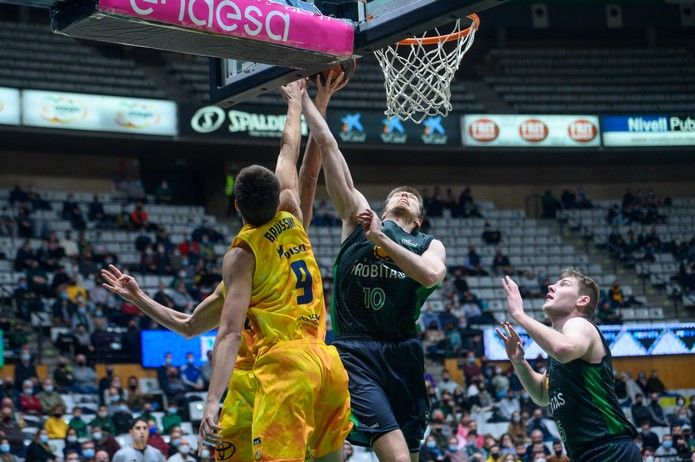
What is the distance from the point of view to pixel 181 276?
19703 mm

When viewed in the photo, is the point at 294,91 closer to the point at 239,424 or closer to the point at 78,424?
the point at 239,424

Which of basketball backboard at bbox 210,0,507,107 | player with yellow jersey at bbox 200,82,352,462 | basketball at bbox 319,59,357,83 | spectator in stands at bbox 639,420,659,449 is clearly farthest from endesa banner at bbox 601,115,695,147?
player with yellow jersey at bbox 200,82,352,462

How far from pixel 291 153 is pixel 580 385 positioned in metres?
2.03

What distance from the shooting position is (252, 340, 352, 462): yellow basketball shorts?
14.5ft

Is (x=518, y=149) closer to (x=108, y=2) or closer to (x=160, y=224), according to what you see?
(x=160, y=224)

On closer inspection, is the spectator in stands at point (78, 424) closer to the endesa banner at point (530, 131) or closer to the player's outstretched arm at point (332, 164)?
the player's outstretched arm at point (332, 164)

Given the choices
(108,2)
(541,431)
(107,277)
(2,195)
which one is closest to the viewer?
(108,2)

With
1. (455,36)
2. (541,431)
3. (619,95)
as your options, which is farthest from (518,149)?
(455,36)

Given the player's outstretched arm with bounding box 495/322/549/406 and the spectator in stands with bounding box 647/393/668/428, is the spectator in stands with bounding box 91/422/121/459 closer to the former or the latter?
the player's outstretched arm with bounding box 495/322/549/406

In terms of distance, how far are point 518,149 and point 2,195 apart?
12352 mm

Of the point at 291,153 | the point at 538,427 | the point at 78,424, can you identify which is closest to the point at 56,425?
the point at 78,424

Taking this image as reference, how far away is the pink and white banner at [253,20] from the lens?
443cm

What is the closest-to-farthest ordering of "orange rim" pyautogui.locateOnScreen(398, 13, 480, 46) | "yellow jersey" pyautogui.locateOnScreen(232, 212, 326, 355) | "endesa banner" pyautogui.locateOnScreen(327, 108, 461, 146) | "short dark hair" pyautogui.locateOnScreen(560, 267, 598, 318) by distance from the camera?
1. "yellow jersey" pyautogui.locateOnScreen(232, 212, 326, 355)
2. "short dark hair" pyautogui.locateOnScreen(560, 267, 598, 318)
3. "orange rim" pyautogui.locateOnScreen(398, 13, 480, 46)
4. "endesa banner" pyautogui.locateOnScreen(327, 108, 461, 146)

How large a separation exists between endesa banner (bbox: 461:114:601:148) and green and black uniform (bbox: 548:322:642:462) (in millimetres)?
19688
